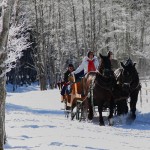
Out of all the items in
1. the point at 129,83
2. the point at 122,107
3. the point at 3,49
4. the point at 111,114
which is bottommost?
the point at 111,114

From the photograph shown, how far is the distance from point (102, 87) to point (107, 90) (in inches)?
7.6

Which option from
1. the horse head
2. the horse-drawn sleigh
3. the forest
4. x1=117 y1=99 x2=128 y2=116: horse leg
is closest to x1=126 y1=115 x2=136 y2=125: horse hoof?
the horse-drawn sleigh

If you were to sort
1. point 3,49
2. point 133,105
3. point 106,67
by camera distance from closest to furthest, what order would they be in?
point 3,49
point 106,67
point 133,105

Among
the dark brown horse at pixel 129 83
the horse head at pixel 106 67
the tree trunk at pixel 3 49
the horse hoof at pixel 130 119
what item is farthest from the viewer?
the dark brown horse at pixel 129 83

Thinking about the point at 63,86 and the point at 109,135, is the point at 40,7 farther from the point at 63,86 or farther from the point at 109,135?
the point at 109,135

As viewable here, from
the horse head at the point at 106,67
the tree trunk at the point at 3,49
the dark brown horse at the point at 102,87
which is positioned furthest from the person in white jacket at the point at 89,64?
the tree trunk at the point at 3,49

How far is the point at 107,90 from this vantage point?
14.3 meters

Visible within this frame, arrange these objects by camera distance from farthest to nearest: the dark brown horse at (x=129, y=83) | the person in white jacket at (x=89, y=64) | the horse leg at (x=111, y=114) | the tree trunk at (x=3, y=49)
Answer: the person in white jacket at (x=89, y=64)
the dark brown horse at (x=129, y=83)
the horse leg at (x=111, y=114)
the tree trunk at (x=3, y=49)

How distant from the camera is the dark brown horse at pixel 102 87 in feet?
46.1

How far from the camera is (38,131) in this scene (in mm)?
11281

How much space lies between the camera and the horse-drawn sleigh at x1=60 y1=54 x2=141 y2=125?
14156 millimetres

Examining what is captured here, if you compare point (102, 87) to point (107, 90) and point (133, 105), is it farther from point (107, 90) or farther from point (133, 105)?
point (133, 105)

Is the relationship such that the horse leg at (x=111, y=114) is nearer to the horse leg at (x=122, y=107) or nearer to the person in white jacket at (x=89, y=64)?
the horse leg at (x=122, y=107)

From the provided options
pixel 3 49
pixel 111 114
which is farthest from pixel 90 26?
pixel 3 49
